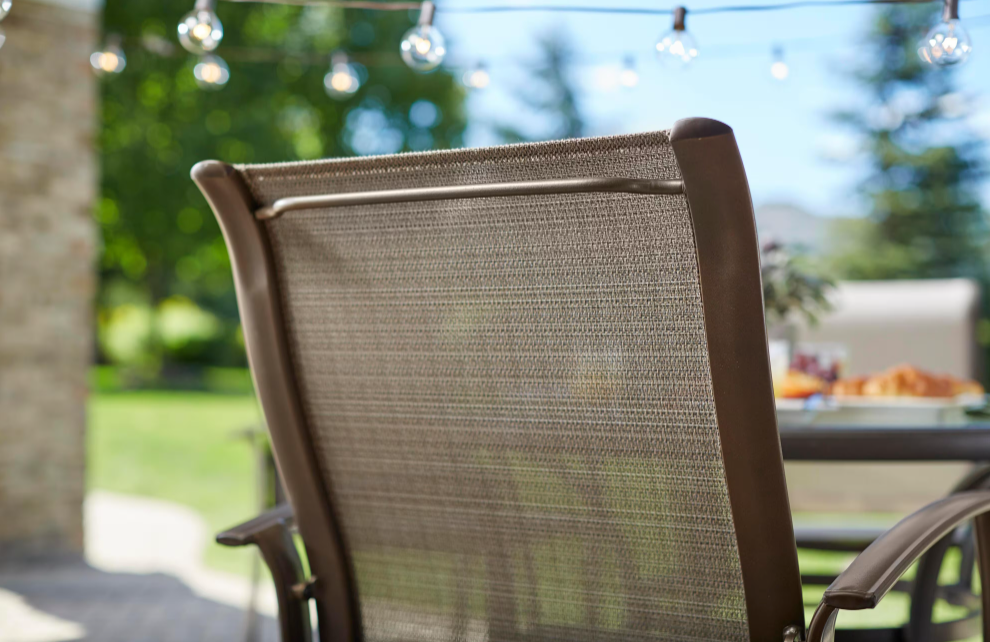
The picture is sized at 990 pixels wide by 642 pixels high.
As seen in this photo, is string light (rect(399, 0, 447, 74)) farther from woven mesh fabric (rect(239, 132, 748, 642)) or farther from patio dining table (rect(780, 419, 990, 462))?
woven mesh fabric (rect(239, 132, 748, 642))

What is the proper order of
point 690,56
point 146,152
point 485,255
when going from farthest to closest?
1. point 146,152
2. point 690,56
3. point 485,255

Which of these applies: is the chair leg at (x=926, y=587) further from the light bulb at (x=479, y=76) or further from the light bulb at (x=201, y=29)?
the light bulb at (x=479, y=76)

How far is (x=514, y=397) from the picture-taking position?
0.76 m

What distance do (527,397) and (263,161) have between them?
39.7ft

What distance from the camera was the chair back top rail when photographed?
644 millimetres

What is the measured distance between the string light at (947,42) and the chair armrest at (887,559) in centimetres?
129

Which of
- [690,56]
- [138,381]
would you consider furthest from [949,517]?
[138,381]

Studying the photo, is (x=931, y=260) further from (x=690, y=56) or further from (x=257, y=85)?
(x=690, y=56)

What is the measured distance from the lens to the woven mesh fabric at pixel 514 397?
0.69 meters

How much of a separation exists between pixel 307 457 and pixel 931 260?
11010 mm

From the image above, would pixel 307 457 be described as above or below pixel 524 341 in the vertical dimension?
below

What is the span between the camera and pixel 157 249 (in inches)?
485

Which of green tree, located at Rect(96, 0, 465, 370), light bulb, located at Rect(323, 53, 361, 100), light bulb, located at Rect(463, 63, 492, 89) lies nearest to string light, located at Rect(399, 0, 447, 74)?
light bulb, located at Rect(323, 53, 361, 100)

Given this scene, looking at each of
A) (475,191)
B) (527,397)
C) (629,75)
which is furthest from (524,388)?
(629,75)
